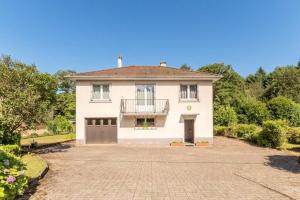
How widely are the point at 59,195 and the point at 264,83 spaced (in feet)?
238

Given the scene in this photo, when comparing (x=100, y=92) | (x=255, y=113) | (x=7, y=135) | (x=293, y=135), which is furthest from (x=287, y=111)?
(x=7, y=135)

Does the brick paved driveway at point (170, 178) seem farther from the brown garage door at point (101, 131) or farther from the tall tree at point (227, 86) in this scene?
the tall tree at point (227, 86)

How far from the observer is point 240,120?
107 feet

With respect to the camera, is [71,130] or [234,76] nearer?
[71,130]

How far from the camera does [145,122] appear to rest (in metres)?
20.2

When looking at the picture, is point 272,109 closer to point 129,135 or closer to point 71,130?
point 129,135

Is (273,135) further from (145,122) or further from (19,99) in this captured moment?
(19,99)

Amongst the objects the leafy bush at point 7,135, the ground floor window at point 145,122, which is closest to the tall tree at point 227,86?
the ground floor window at point 145,122

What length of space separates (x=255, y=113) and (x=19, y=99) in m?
28.7

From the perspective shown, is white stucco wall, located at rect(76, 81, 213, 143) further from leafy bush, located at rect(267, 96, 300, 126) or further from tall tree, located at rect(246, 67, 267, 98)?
tall tree, located at rect(246, 67, 267, 98)

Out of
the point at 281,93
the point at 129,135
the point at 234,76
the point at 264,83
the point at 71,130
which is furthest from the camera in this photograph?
the point at 264,83

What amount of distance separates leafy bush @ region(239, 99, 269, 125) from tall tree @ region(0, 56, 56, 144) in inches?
1056

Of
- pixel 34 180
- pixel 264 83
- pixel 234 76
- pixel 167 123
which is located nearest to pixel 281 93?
pixel 234 76

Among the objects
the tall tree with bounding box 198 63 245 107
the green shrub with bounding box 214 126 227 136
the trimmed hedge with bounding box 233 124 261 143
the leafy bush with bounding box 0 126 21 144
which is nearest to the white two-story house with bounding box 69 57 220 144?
the trimmed hedge with bounding box 233 124 261 143
